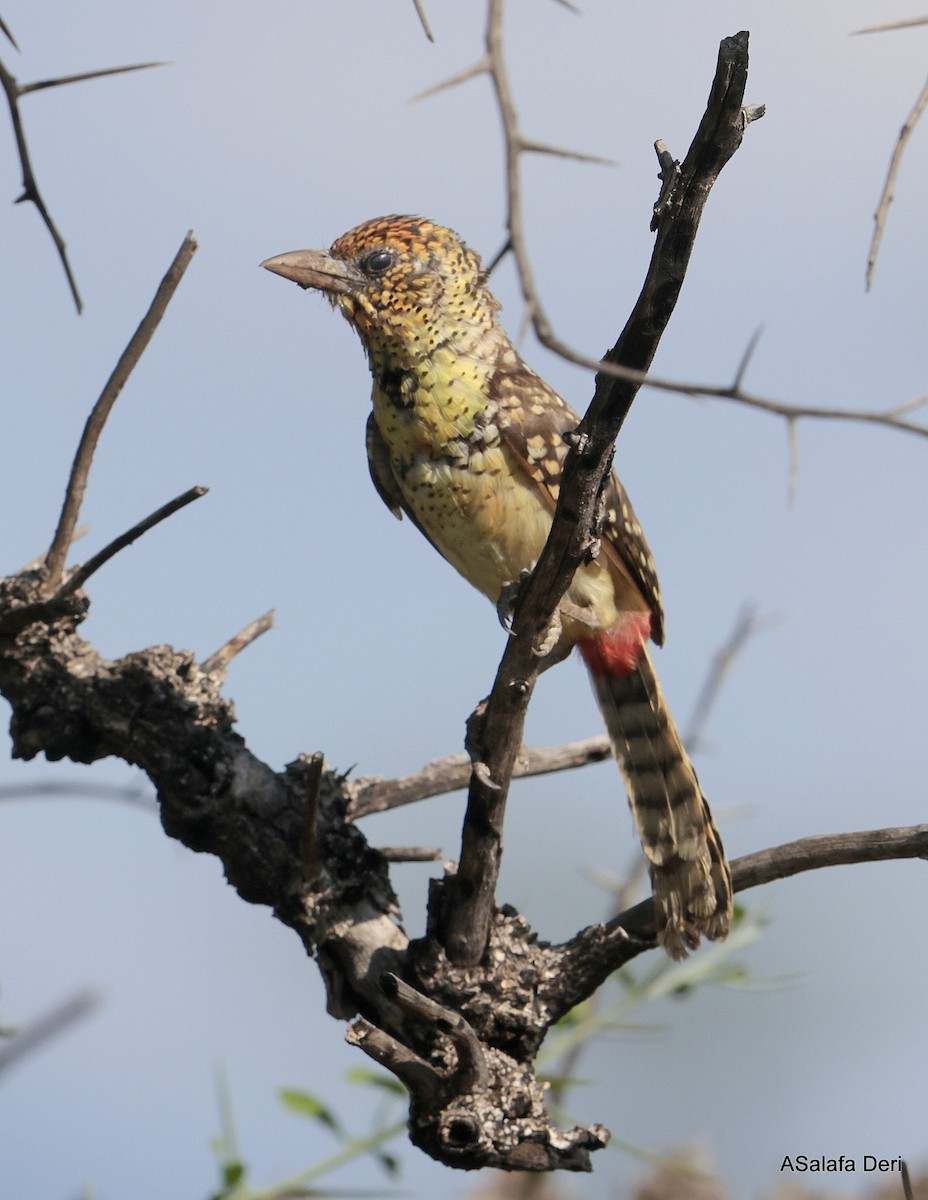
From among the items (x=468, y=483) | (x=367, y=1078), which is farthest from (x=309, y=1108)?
(x=468, y=483)

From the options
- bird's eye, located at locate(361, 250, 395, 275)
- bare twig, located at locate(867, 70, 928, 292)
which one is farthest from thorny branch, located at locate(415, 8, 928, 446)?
bird's eye, located at locate(361, 250, 395, 275)

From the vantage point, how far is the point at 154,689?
10.5 feet

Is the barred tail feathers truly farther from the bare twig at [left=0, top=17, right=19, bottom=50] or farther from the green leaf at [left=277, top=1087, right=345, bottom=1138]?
the bare twig at [left=0, top=17, right=19, bottom=50]

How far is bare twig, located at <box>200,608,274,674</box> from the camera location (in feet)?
11.3

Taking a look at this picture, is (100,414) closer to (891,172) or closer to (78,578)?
(78,578)

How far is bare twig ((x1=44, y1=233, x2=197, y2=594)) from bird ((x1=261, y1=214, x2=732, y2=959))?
0.99 meters

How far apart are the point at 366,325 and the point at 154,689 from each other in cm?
138

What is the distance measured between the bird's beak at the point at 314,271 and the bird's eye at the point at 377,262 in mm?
49

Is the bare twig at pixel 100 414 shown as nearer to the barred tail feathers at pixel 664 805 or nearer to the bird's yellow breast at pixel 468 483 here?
the bird's yellow breast at pixel 468 483

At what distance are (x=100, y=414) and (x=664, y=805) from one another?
181cm

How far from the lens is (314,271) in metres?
4.10

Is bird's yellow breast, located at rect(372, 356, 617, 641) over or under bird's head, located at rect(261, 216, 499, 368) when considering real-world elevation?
under

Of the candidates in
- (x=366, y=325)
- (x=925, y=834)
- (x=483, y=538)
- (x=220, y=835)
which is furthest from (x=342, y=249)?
(x=925, y=834)

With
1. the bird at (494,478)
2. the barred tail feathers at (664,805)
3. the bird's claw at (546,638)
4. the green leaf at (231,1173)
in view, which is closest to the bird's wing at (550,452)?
the bird at (494,478)
